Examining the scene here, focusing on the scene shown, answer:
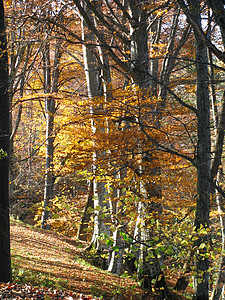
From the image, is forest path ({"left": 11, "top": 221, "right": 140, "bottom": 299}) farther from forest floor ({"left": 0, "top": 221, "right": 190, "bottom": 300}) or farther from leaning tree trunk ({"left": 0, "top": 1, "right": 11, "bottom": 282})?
leaning tree trunk ({"left": 0, "top": 1, "right": 11, "bottom": 282})

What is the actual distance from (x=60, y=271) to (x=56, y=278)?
0.87 metres

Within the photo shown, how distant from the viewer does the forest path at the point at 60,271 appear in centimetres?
668

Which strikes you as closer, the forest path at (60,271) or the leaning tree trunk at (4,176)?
the leaning tree trunk at (4,176)

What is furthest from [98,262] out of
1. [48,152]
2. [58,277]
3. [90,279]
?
[48,152]

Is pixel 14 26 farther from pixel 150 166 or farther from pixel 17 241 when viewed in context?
pixel 17 241

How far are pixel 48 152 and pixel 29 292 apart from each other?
11.1 meters

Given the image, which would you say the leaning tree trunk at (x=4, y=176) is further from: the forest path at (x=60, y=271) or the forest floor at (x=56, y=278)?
the forest path at (x=60, y=271)

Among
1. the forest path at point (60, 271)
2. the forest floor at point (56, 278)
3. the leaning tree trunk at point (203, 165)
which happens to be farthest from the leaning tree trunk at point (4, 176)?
the leaning tree trunk at point (203, 165)

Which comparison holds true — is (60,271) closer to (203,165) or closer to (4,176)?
(4,176)

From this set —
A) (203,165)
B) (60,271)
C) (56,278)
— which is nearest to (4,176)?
(56,278)

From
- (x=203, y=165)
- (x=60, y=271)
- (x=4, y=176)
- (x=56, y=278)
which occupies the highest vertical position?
(x=203, y=165)

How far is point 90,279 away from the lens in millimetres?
7758

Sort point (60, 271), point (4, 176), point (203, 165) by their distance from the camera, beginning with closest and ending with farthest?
point (203, 165) < point (4, 176) < point (60, 271)

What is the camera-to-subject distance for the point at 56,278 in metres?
7.04
